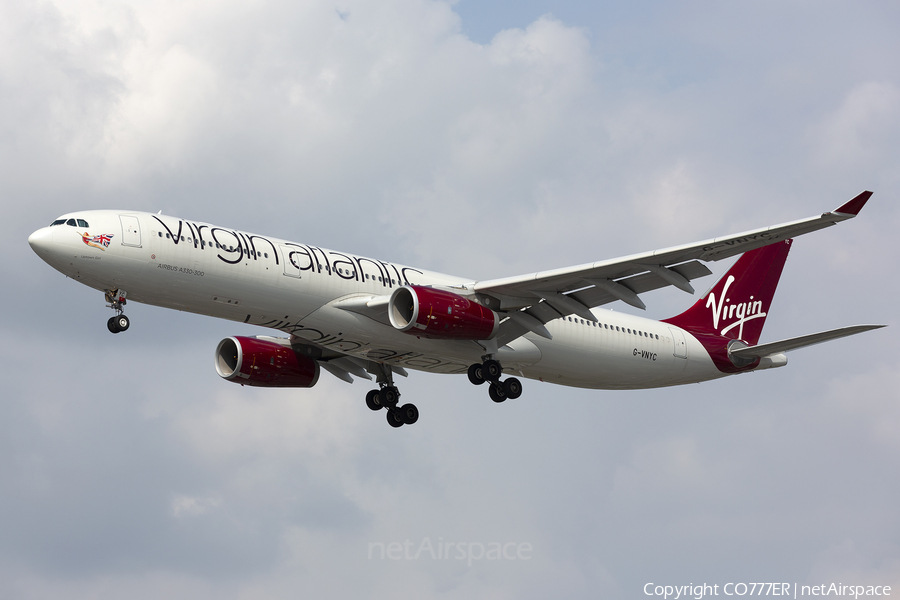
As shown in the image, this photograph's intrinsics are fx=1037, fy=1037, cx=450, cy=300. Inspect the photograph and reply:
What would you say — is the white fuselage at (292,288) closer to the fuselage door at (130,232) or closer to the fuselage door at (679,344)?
the fuselage door at (130,232)

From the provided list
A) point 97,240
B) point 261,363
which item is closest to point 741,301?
point 261,363

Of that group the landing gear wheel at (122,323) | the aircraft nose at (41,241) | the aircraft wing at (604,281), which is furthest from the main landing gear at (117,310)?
the aircraft wing at (604,281)

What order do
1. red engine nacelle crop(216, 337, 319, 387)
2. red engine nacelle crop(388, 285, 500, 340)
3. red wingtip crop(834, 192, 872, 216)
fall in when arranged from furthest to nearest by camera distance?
red engine nacelle crop(216, 337, 319, 387) < red engine nacelle crop(388, 285, 500, 340) < red wingtip crop(834, 192, 872, 216)

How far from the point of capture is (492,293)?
3678 cm

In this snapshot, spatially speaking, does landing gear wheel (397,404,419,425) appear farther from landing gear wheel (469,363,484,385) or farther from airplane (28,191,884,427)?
landing gear wheel (469,363,484,385)

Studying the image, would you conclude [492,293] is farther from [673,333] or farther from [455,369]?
[673,333]

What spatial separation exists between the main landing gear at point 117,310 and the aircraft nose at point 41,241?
2327 mm

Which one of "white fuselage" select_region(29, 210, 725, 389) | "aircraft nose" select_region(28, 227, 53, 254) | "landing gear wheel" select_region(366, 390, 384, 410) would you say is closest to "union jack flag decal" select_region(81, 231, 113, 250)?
"white fuselage" select_region(29, 210, 725, 389)

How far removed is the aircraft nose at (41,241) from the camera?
1250 inches

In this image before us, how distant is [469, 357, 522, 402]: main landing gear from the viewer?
3788 centimetres

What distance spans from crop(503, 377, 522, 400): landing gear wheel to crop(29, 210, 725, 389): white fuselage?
0.84 metres

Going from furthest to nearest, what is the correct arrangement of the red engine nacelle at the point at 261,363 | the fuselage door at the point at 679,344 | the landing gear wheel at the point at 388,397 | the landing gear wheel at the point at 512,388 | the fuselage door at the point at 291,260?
the fuselage door at the point at 679,344 → the landing gear wheel at the point at 388,397 → the red engine nacelle at the point at 261,363 → the landing gear wheel at the point at 512,388 → the fuselage door at the point at 291,260

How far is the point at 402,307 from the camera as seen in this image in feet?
116

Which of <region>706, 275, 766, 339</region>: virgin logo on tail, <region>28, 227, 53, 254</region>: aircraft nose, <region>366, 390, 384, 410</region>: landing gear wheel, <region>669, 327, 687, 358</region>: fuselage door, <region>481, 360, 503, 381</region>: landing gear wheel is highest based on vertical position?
<region>706, 275, 766, 339</region>: virgin logo on tail
